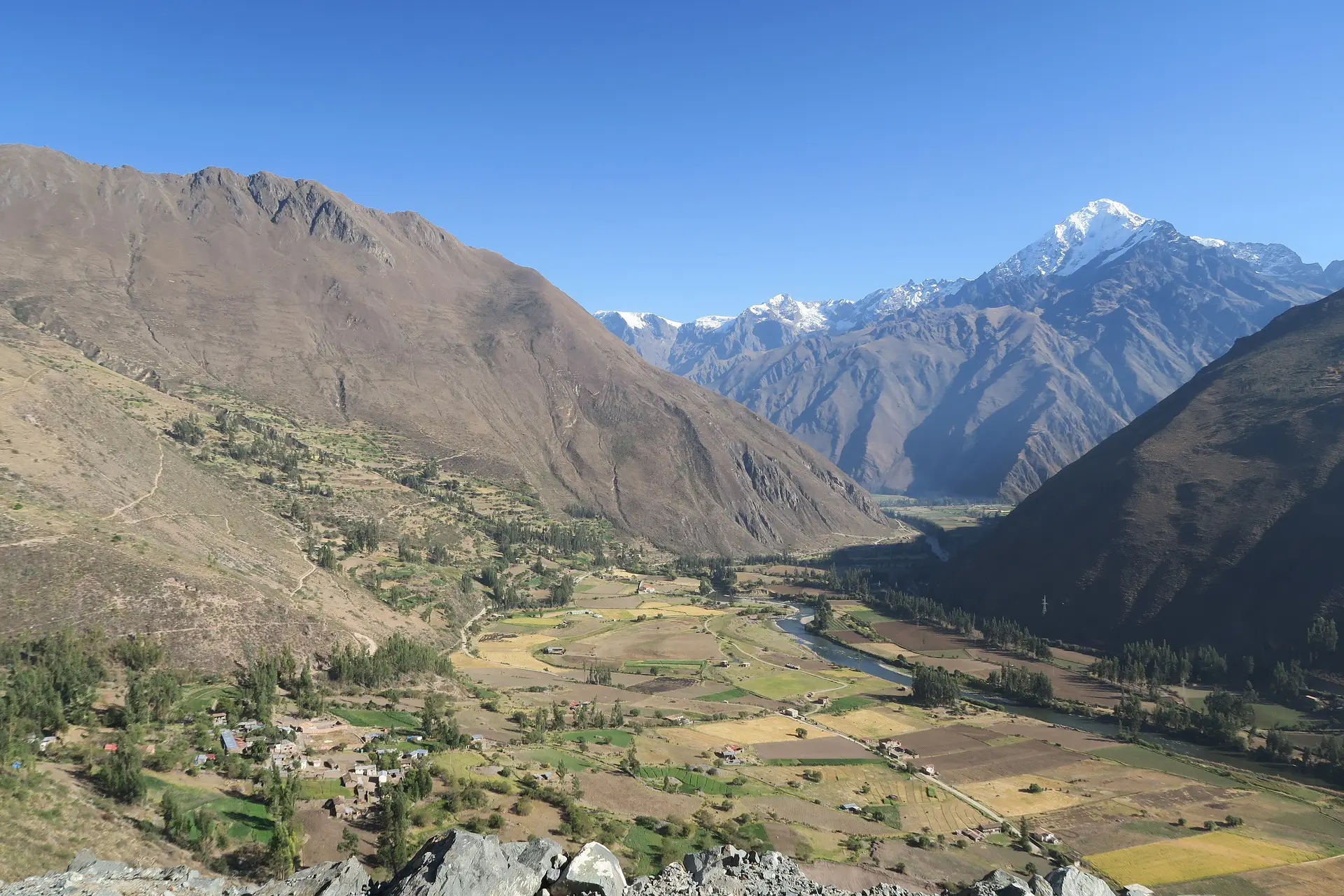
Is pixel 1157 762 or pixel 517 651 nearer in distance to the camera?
pixel 1157 762

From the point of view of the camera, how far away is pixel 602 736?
2785 inches

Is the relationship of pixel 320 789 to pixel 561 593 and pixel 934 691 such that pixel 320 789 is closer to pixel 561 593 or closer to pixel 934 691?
pixel 934 691

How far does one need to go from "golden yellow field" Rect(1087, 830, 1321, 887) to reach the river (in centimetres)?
2487

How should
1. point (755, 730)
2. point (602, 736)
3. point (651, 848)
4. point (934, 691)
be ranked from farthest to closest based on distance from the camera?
point (934, 691), point (755, 730), point (602, 736), point (651, 848)

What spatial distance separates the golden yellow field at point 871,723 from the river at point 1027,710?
1474 centimetres

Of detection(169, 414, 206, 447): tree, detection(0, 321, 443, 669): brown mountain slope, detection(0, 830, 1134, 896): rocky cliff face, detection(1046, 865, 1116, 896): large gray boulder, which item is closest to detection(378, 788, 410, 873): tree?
detection(0, 830, 1134, 896): rocky cliff face

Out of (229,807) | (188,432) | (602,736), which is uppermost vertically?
(188,432)

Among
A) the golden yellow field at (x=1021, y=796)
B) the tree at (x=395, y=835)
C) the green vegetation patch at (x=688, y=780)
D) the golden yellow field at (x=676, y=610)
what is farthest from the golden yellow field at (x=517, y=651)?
the tree at (x=395, y=835)

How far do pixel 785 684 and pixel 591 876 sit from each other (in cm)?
8834

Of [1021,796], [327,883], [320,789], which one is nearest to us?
[327,883]

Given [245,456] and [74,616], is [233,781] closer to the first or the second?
[74,616]

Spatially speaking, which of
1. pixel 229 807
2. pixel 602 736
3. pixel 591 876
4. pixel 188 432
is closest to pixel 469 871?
pixel 591 876

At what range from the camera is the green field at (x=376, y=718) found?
2308 inches

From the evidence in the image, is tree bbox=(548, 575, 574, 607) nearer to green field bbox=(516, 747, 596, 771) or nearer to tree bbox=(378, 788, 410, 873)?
green field bbox=(516, 747, 596, 771)
